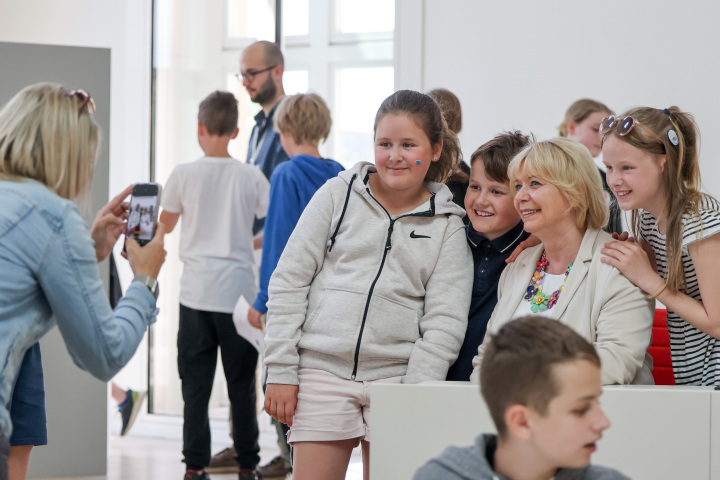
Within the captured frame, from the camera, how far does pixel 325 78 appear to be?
5.20 metres

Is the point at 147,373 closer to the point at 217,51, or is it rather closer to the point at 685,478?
the point at 217,51

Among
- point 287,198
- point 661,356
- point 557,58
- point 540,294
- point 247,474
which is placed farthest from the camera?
point 557,58

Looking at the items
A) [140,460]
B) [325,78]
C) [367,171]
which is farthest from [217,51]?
[367,171]

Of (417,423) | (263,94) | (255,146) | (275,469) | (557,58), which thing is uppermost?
(557,58)

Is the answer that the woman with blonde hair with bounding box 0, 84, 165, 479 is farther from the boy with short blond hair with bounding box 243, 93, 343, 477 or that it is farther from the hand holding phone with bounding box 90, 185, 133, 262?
the boy with short blond hair with bounding box 243, 93, 343, 477

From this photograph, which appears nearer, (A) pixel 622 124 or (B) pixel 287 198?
(A) pixel 622 124

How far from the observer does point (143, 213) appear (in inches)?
91.3

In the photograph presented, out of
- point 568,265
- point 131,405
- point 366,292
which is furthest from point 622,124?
point 131,405

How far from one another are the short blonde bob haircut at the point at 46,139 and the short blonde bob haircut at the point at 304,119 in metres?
1.81

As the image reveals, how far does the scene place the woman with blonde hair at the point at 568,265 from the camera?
2129mm

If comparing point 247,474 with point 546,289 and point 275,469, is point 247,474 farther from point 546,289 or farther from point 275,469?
point 546,289

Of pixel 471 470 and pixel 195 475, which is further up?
pixel 471 470

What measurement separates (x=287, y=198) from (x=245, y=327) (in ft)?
2.03

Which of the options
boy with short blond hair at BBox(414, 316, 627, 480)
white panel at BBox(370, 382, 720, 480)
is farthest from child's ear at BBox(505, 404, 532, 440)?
white panel at BBox(370, 382, 720, 480)
